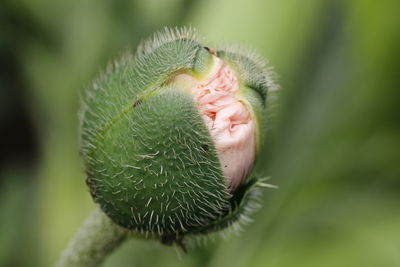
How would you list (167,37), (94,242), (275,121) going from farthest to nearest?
(275,121)
(94,242)
(167,37)

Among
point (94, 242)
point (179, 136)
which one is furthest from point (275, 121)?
point (179, 136)

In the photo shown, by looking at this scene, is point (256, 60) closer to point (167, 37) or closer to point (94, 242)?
point (167, 37)

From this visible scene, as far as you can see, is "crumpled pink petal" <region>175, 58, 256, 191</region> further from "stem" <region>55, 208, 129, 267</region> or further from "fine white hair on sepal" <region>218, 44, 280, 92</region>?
"stem" <region>55, 208, 129, 267</region>

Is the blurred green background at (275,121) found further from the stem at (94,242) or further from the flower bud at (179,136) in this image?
the flower bud at (179,136)

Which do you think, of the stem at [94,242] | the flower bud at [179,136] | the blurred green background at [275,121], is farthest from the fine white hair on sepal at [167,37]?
the blurred green background at [275,121]

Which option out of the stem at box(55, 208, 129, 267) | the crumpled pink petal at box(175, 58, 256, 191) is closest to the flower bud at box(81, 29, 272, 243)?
the crumpled pink petal at box(175, 58, 256, 191)

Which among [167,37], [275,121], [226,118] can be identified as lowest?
[275,121]

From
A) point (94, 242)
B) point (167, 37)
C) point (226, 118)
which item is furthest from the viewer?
point (94, 242)

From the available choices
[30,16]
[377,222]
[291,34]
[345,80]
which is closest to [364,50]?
[345,80]
